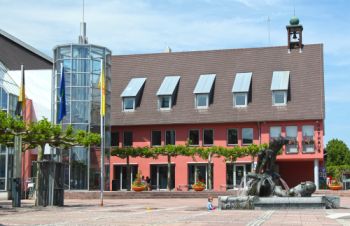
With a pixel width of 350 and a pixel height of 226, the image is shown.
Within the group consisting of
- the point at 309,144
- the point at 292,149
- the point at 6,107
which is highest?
the point at 6,107

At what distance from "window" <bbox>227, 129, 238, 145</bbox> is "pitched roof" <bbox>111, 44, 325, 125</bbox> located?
4.60ft

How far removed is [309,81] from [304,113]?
11.7 ft

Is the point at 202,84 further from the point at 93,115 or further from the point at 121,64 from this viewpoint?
the point at 93,115

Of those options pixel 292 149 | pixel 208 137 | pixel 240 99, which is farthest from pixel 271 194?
pixel 208 137

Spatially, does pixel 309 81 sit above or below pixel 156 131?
above

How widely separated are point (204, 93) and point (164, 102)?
3.88m

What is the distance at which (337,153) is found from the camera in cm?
9719

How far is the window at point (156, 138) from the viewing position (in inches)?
2291

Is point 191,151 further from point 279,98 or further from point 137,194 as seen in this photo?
point 279,98

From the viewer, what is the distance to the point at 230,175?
55938mm

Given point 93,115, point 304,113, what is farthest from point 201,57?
point 93,115

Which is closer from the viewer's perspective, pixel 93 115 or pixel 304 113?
pixel 93 115

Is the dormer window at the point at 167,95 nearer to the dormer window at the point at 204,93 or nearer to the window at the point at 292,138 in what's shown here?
the dormer window at the point at 204,93

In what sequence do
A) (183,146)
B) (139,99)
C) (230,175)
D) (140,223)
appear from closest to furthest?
(140,223)
(183,146)
(230,175)
(139,99)
